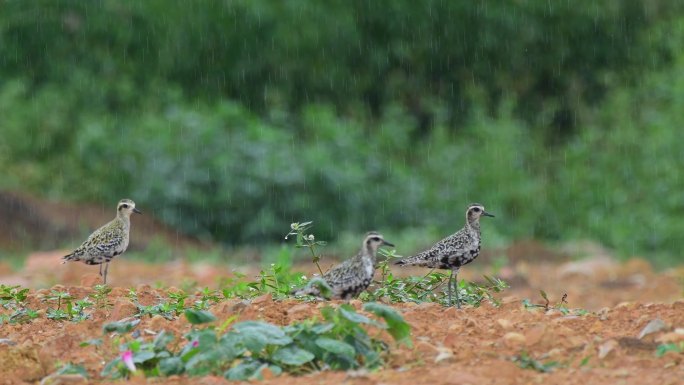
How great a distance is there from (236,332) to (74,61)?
59.1ft

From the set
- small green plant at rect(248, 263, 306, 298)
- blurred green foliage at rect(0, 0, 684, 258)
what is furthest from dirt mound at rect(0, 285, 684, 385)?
blurred green foliage at rect(0, 0, 684, 258)

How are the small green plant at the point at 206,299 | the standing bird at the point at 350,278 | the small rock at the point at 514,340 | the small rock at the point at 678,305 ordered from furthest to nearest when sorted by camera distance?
the small green plant at the point at 206,299
the standing bird at the point at 350,278
the small rock at the point at 678,305
the small rock at the point at 514,340

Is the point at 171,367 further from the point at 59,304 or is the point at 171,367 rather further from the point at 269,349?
the point at 59,304

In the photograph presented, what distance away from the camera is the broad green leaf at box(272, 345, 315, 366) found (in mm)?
6246

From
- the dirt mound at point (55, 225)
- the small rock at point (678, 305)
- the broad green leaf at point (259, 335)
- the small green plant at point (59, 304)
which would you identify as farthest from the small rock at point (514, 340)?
the dirt mound at point (55, 225)

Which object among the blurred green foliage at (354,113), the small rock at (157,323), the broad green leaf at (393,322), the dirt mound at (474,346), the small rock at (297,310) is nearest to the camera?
the dirt mound at (474,346)

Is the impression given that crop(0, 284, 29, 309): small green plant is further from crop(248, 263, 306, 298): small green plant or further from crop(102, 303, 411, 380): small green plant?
crop(102, 303, 411, 380): small green plant

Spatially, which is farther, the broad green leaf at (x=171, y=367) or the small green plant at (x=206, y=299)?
the small green plant at (x=206, y=299)

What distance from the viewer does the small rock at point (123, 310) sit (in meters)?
8.38

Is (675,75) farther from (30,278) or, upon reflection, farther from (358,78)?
(30,278)

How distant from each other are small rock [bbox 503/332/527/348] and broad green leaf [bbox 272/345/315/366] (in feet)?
3.65

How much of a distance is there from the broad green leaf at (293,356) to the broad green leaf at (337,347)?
0.08 metres

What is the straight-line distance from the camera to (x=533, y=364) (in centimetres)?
633

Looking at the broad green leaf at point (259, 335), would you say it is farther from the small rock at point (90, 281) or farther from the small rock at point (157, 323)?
the small rock at point (90, 281)
